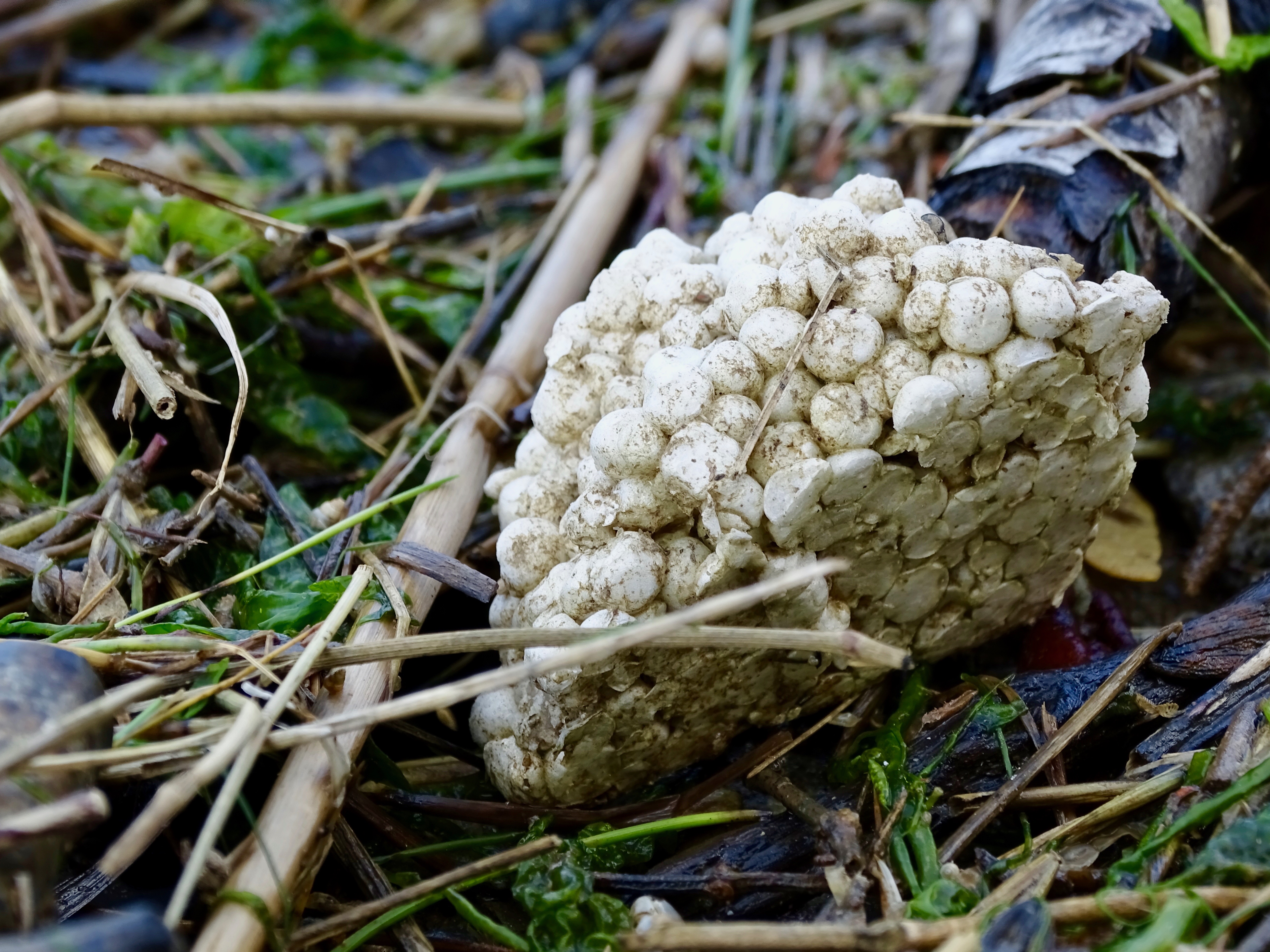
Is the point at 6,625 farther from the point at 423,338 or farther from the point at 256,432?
the point at 423,338

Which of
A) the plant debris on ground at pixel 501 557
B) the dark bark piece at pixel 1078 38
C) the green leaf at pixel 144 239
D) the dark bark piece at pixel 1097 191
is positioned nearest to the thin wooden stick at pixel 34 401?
the plant debris on ground at pixel 501 557

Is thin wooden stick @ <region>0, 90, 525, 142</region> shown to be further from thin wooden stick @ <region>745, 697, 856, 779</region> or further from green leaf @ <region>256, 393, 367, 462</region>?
thin wooden stick @ <region>745, 697, 856, 779</region>

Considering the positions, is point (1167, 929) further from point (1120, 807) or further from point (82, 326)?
point (82, 326)

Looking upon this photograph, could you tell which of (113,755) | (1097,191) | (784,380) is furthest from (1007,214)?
(113,755)

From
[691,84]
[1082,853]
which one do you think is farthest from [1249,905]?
[691,84]

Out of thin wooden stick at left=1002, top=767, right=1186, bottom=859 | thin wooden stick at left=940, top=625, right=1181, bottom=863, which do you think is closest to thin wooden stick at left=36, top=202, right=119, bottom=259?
thin wooden stick at left=940, top=625, right=1181, bottom=863

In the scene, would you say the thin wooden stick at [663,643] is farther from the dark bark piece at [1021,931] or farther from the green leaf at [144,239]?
the green leaf at [144,239]
